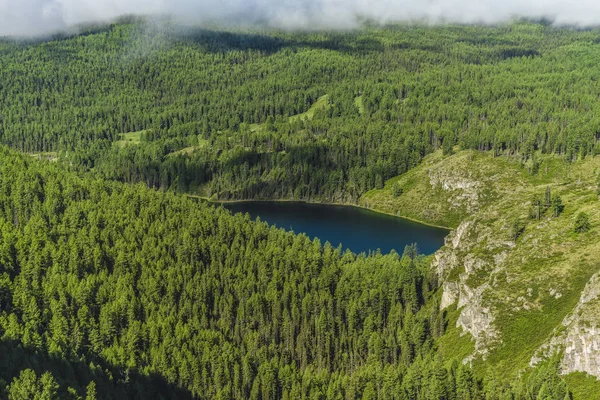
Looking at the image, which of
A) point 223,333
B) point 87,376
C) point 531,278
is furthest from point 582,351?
point 87,376

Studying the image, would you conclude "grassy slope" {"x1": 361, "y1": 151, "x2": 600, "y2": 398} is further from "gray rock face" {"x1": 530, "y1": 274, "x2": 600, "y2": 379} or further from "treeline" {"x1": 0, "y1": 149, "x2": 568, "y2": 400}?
"treeline" {"x1": 0, "y1": 149, "x2": 568, "y2": 400}

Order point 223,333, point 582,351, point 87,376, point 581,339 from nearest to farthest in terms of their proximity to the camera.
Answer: point 582,351 < point 581,339 < point 87,376 < point 223,333

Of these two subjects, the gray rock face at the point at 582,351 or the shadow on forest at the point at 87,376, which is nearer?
the shadow on forest at the point at 87,376

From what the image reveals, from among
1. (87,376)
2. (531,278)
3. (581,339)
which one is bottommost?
(87,376)

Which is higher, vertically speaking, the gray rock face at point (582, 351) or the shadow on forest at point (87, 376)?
the gray rock face at point (582, 351)

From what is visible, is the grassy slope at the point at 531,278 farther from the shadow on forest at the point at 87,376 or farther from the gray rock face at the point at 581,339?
the shadow on forest at the point at 87,376

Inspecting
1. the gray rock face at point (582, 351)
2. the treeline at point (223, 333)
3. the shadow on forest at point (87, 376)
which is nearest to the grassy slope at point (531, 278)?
the gray rock face at point (582, 351)

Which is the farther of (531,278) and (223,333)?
(223,333)

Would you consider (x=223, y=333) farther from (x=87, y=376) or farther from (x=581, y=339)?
(x=581, y=339)
